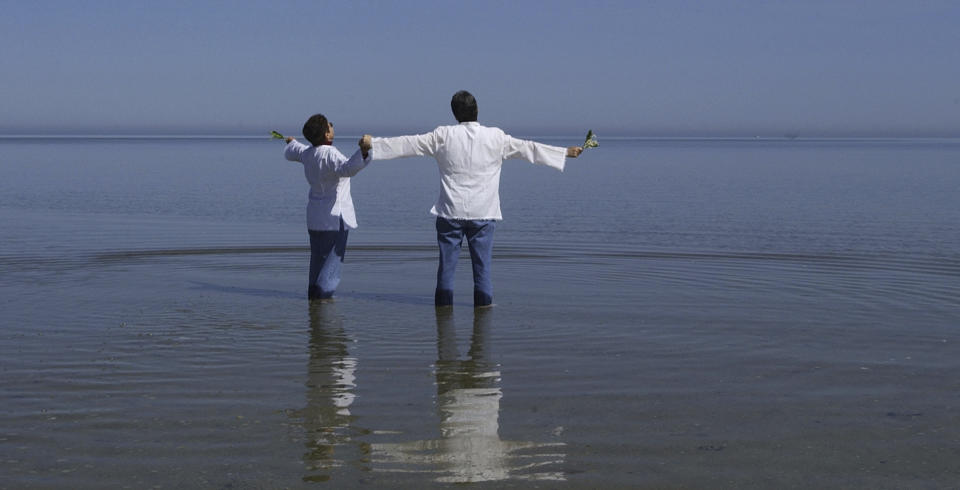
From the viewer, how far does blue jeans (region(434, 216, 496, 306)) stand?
874cm

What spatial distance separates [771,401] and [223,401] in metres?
3.05

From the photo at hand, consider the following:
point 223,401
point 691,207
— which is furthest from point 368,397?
point 691,207

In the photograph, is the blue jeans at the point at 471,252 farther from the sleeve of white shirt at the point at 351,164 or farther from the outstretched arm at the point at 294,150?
the outstretched arm at the point at 294,150

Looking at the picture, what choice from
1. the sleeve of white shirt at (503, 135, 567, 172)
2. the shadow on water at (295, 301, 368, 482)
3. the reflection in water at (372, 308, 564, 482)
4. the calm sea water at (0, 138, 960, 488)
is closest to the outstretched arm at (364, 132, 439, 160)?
the sleeve of white shirt at (503, 135, 567, 172)

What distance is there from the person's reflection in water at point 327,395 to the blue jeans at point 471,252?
40.3 inches

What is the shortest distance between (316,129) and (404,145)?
119 centimetres

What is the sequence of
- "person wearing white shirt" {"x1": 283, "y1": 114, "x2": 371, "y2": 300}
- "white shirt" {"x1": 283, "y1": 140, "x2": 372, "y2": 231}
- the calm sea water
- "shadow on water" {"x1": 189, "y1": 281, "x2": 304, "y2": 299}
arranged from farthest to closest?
"shadow on water" {"x1": 189, "y1": 281, "x2": 304, "y2": 299} → "person wearing white shirt" {"x1": 283, "y1": 114, "x2": 371, "y2": 300} → "white shirt" {"x1": 283, "y1": 140, "x2": 372, "y2": 231} → the calm sea water

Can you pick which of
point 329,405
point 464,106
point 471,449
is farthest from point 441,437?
point 464,106

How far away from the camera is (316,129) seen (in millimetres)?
9336

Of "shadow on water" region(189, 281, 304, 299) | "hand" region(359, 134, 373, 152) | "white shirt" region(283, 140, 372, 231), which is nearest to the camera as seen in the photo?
"hand" region(359, 134, 373, 152)

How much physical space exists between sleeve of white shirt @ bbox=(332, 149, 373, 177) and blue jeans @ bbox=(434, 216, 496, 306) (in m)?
0.82

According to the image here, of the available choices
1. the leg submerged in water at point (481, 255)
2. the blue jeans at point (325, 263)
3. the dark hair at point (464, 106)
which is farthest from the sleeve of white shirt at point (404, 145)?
the blue jeans at point (325, 263)

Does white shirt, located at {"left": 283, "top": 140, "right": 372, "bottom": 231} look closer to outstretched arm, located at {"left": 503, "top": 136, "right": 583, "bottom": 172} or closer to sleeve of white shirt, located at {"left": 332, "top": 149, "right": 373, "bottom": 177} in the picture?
sleeve of white shirt, located at {"left": 332, "top": 149, "right": 373, "bottom": 177}

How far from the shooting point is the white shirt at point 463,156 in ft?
28.1
